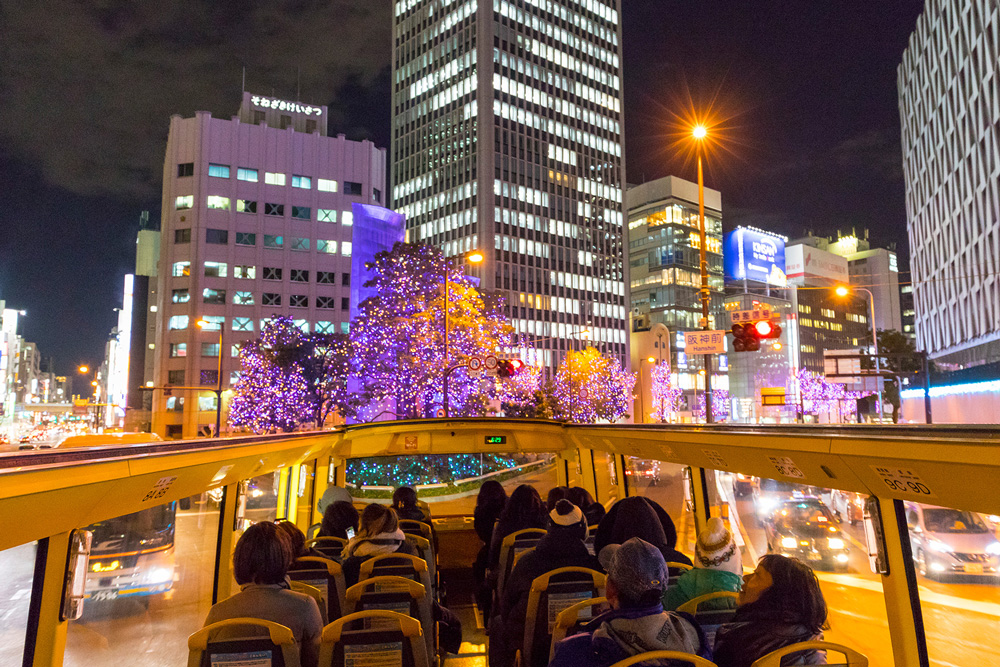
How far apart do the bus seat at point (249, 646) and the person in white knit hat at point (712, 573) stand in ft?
8.62

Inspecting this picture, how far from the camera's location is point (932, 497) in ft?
12.7

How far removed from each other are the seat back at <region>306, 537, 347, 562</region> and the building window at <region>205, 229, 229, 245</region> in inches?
3009

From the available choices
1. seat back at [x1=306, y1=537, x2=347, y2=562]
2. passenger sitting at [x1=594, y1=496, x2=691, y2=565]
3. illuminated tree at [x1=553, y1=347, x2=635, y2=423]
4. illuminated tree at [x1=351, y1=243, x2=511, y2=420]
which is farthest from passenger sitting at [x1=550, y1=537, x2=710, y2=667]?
illuminated tree at [x1=553, y1=347, x2=635, y2=423]

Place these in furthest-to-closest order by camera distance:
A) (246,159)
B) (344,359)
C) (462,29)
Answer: (462,29) → (246,159) → (344,359)

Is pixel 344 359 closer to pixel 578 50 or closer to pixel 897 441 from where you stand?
pixel 897 441

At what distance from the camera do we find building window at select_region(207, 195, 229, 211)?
7831 cm

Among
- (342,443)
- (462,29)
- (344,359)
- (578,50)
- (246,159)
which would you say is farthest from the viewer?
(578,50)

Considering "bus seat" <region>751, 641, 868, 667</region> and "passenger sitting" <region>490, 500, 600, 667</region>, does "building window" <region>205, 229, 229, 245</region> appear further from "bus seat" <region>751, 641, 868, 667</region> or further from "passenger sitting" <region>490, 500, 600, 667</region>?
"bus seat" <region>751, 641, 868, 667</region>

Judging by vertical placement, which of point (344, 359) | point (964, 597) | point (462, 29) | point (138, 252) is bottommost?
point (964, 597)

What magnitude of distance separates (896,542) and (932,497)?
1.44 metres

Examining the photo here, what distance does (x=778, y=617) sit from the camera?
12.2 ft

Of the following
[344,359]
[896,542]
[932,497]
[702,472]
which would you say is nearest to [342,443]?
[702,472]

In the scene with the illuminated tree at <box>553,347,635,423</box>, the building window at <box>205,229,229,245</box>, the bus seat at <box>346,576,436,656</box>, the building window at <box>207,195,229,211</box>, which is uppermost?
the building window at <box>207,195,229,211</box>

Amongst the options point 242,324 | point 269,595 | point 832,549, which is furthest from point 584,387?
point 269,595
